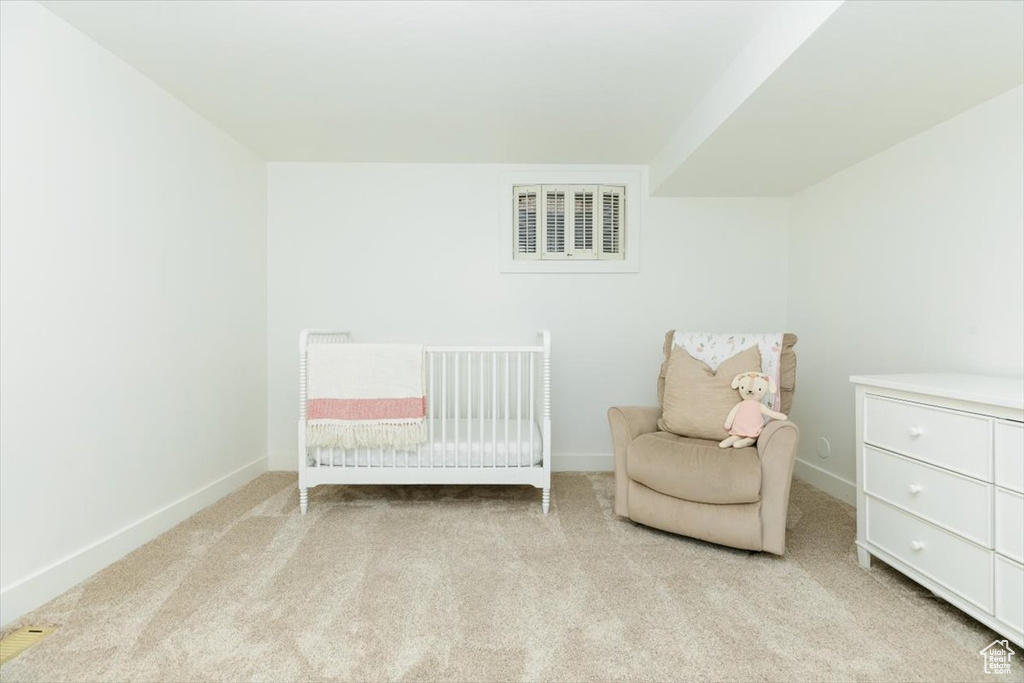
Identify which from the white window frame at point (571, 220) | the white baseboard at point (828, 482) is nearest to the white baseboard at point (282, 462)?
the white window frame at point (571, 220)

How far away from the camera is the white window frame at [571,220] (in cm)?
341

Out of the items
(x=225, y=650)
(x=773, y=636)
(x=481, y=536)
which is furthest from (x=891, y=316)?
(x=225, y=650)

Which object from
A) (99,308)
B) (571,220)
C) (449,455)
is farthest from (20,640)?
(571,220)

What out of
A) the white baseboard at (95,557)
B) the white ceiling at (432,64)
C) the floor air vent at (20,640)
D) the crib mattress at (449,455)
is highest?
the white ceiling at (432,64)

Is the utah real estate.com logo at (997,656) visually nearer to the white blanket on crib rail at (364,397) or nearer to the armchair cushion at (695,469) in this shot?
the armchair cushion at (695,469)

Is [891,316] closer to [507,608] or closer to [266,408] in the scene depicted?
[507,608]

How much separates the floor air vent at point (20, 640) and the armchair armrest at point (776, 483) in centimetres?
253

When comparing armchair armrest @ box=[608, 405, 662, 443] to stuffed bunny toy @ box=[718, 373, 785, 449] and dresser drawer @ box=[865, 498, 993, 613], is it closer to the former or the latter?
stuffed bunny toy @ box=[718, 373, 785, 449]

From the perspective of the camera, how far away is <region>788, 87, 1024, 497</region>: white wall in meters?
1.96

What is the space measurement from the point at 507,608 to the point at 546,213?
8.16ft

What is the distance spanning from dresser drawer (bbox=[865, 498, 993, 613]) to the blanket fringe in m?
1.97

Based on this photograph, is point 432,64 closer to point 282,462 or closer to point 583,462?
point 583,462

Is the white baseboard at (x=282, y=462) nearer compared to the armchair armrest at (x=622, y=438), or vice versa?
the armchair armrest at (x=622, y=438)

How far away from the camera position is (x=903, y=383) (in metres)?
1.77
